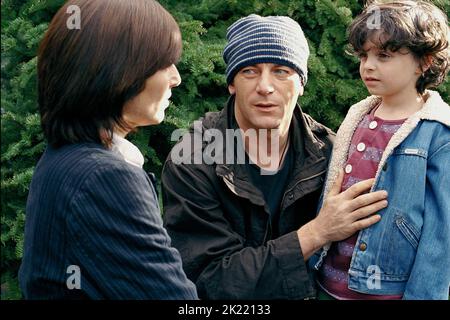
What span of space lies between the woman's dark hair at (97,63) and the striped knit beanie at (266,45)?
2.38 ft

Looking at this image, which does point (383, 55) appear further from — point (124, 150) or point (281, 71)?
point (124, 150)

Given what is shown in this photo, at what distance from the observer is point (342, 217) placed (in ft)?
8.36

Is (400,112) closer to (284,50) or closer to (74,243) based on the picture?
(284,50)

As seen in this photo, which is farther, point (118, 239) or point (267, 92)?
point (267, 92)

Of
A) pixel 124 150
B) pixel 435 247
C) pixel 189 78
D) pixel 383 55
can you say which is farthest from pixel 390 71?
pixel 189 78

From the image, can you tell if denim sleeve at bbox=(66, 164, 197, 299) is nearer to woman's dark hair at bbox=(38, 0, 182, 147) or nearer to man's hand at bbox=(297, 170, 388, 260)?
woman's dark hair at bbox=(38, 0, 182, 147)

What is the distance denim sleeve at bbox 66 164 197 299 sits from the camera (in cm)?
180

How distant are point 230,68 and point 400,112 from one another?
71cm

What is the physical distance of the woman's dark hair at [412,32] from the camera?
257cm

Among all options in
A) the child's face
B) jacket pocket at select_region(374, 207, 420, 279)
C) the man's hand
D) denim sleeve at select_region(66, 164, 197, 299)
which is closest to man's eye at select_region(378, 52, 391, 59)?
the child's face

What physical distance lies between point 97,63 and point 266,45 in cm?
95

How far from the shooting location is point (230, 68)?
2744mm

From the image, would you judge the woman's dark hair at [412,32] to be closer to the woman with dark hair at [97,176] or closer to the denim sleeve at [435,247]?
the denim sleeve at [435,247]
